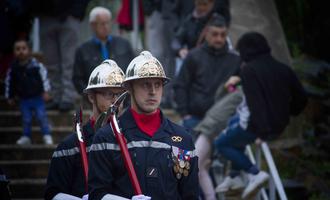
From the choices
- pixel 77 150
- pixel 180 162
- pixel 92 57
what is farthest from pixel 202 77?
pixel 180 162

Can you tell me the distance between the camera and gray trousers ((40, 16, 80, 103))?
12.7m

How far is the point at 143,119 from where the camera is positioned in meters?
6.81

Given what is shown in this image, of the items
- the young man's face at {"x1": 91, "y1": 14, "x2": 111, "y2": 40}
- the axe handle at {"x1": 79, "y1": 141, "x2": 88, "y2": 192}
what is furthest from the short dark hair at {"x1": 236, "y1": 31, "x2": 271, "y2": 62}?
the axe handle at {"x1": 79, "y1": 141, "x2": 88, "y2": 192}

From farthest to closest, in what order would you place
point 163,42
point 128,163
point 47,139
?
point 163,42 → point 47,139 → point 128,163

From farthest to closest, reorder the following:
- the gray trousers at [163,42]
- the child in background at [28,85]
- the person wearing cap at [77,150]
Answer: the gray trousers at [163,42]
the child in background at [28,85]
the person wearing cap at [77,150]

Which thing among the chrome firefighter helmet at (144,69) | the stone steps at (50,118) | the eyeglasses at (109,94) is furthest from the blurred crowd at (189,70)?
the chrome firefighter helmet at (144,69)

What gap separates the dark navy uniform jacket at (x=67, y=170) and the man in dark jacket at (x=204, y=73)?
3.73 meters

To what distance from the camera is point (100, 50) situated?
1184cm

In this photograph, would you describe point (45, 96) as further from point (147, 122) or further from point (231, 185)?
point (147, 122)

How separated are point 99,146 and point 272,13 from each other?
7.81 meters

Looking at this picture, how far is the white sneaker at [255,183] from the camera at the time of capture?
1057 cm

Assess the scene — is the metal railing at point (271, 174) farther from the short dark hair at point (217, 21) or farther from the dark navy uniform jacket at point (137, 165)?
the dark navy uniform jacket at point (137, 165)

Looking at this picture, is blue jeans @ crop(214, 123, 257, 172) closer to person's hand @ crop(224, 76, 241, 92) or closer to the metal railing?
the metal railing

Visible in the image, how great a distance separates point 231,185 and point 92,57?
2289mm
